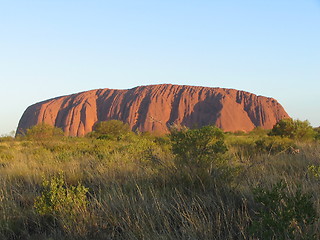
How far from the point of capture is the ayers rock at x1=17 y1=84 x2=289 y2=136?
79.1 m

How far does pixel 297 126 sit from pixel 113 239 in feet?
48.9

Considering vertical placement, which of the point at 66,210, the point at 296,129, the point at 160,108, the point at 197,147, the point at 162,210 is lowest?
the point at 160,108

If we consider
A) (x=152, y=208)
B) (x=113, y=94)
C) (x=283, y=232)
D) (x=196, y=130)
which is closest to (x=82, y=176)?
(x=196, y=130)

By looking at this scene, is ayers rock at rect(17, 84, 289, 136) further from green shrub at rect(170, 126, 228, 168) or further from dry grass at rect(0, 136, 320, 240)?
dry grass at rect(0, 136, 320, 240)

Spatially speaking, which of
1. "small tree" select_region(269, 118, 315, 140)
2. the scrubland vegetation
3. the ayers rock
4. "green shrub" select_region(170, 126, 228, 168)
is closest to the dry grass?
the scrubland vegetation

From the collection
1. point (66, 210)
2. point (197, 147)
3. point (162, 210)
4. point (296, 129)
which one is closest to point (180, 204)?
point (162, 210)

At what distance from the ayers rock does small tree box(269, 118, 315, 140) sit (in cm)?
5728

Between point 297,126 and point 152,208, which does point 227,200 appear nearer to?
point 152,208

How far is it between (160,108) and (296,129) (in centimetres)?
6764

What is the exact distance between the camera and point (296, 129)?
15812mm

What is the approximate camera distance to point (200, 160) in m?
5.11

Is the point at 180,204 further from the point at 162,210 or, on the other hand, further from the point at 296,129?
the point at 296,129

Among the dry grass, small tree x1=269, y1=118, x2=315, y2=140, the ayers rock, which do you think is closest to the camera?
the dry grass

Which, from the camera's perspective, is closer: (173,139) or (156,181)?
(156,181)
